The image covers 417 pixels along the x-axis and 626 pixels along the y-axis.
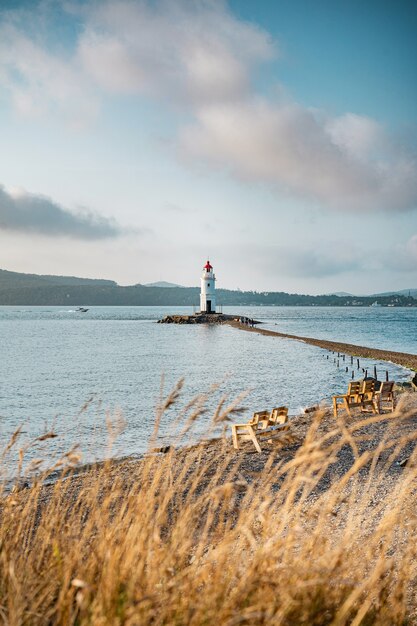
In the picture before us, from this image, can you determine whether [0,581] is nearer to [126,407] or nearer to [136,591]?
[136,591]

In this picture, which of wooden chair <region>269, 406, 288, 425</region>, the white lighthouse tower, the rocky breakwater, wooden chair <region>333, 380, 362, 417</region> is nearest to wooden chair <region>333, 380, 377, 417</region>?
wooden chair <region>333, 380, 362, 417</region>

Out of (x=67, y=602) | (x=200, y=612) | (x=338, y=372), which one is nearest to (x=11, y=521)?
(x=67, y=602)

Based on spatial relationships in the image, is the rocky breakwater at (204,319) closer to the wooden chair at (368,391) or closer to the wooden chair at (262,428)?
the wooden chair at (368,391)

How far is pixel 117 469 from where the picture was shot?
39.0 feet

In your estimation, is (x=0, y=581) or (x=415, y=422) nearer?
(x=0, y=581)

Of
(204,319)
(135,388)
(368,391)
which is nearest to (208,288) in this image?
(204,319)

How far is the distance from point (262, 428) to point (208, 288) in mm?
97645

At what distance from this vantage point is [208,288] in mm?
111250

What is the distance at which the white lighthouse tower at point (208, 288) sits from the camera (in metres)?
108

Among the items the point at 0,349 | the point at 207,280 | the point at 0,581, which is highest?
the point at 207,280

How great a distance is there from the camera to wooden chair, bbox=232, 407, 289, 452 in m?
12.8

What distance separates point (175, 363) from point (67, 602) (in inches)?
1539

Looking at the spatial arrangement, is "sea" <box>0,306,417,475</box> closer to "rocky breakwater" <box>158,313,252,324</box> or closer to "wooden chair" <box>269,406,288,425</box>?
"wooden chair" <box>269,406,288,425</box>

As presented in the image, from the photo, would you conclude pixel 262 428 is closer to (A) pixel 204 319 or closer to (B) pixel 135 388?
(B) pixel 135 388
